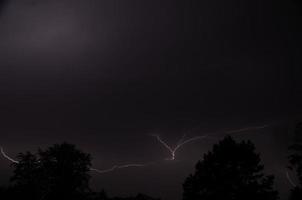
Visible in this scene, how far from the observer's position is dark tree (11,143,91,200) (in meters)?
35.8

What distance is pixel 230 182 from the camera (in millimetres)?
23672

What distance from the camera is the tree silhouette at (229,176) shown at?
76.9 ft

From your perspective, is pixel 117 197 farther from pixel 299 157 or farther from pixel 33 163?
pixel 299 157

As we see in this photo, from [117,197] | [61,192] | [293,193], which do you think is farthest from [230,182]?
[117,197]

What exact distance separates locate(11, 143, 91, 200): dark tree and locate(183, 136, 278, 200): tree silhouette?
14.6 metres

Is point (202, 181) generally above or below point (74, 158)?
below

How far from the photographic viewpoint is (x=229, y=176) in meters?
24.0

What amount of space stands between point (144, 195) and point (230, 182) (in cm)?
4634

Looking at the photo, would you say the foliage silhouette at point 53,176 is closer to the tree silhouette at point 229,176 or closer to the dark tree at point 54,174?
the dark tree at point 54,174

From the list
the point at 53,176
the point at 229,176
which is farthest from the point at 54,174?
the point at 229,176

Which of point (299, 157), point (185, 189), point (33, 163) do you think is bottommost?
point (185, 189)

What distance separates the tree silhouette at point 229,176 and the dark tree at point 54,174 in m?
14.6

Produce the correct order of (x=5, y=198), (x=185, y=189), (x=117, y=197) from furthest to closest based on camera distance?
Answer: (x=117, y=197), (x=5, y=198), (x=185, y=189)

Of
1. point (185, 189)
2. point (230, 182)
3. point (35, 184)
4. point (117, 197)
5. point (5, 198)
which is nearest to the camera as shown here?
point (230, 182)
